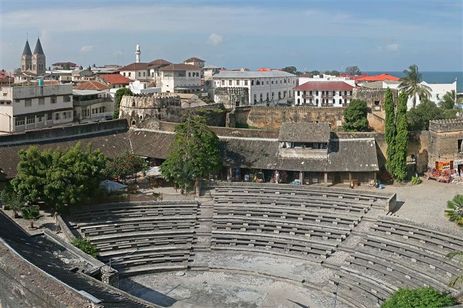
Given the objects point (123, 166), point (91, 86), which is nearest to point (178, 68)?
point (91, 86)

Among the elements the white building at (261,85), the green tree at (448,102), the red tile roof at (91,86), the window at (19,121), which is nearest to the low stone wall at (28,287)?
the window at (19,121)

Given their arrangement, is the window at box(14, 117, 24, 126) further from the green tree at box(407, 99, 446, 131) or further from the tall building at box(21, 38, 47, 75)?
the tall building at box(21, 38, 47, 75)

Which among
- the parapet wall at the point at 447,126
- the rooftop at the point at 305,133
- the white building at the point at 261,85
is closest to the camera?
the rooftop at the point at 305,133

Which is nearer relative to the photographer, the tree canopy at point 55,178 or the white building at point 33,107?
the tree canopy at point 55,178

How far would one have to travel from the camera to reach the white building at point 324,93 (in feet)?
265

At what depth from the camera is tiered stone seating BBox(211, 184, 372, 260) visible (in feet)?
92.6

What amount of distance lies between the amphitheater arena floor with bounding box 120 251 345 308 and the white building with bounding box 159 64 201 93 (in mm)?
54002

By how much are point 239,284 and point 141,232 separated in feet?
21.3

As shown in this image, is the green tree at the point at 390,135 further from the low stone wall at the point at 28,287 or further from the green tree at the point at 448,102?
the green tree at the point at 448,102

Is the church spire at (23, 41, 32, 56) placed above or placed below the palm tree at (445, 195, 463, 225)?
above

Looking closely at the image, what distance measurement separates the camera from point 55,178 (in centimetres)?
2845

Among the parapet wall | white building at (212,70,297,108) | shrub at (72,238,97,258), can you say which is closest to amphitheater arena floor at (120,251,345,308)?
shrub at (72,238,97,258)

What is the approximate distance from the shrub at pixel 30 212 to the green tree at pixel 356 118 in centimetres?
3043

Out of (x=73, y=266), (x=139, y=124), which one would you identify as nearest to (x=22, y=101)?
(x=139, y=124)
